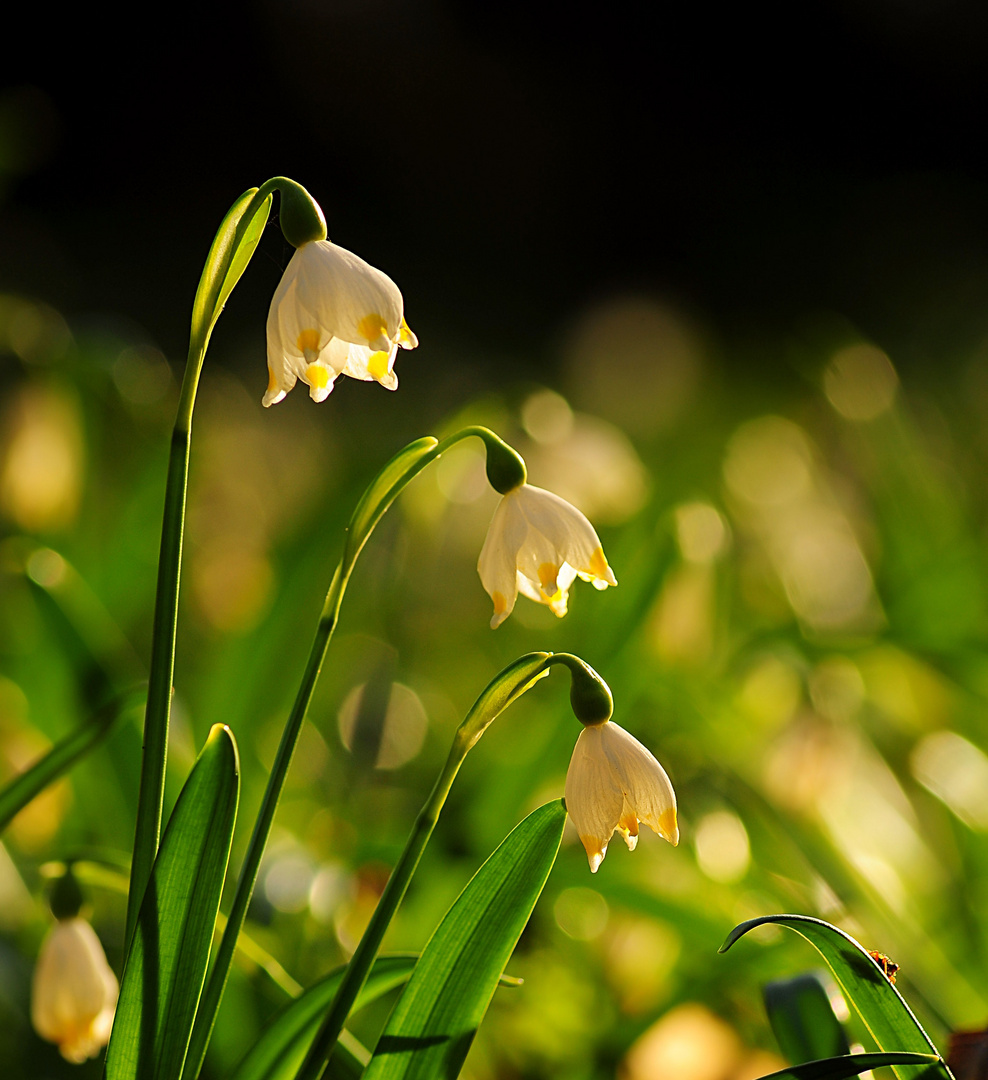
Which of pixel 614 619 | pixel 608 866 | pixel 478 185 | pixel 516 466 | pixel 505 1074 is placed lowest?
pixel 505 1074

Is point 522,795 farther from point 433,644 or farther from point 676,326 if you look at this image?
point 676,326

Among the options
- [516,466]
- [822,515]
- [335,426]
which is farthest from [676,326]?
[516,466]

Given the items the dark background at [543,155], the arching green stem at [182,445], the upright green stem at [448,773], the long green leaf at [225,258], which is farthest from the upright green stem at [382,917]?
the dark background at [543,155]

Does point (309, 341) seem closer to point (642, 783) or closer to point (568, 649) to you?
point (642, 783)

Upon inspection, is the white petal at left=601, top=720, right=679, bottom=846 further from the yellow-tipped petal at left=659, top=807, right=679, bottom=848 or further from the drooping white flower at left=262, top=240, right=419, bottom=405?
the drooping white flower at left=262, top=240, right=419, bottom=405

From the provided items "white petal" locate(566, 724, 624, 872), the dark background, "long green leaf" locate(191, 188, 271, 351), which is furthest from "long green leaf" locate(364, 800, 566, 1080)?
the dark background

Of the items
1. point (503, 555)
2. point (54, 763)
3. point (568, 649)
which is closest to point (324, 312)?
point (503, 555)

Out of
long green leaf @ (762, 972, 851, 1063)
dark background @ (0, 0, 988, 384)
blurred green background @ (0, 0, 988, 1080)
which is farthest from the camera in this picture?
dark background @ (0, 0, 988, 384)

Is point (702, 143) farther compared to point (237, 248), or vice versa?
point (702, 143)
